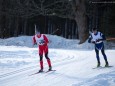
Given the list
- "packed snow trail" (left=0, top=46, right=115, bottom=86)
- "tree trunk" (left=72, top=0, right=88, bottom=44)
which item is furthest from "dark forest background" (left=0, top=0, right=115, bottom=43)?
"packed snow trail" (left=0, top=46, right=115, bottom=86)

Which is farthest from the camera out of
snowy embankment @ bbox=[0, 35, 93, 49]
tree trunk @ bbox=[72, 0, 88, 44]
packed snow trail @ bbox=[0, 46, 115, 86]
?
snowy embankment @ bbox=[0, 35, 93, 49]

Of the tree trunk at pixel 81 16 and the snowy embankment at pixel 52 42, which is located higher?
the tree trunk at pixel 81 16

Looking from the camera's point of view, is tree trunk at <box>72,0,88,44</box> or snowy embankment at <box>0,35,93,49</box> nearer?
tree trunk at <box>72,0,88,44</box>

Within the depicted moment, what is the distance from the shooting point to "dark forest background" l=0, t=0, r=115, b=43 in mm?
32719

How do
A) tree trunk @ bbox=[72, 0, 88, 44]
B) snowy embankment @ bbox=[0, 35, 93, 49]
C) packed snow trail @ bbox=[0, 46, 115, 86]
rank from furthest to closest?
snowy embankment @ bbox=[0, 35, 93, 49] → tree trunk @ bbox=[72, 0, 88, 44] → packed snow trail @ bbox=[0, 46, 115, 86]

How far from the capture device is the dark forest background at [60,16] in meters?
32.7

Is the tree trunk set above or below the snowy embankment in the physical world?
above

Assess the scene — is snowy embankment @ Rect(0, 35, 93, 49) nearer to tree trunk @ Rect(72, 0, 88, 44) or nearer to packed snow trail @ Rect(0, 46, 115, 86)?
tree trunk @ Rect(72, 0, 88, 44)

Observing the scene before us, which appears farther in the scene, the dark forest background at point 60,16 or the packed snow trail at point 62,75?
the dark forest background at point 60,16

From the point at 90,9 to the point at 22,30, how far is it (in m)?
14.5

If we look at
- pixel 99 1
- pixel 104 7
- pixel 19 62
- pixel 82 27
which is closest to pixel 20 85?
pixel 19 62

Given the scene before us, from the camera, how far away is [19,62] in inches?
744

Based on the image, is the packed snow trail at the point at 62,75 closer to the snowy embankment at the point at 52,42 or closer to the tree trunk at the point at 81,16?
the tree trunk at the point at 81,16

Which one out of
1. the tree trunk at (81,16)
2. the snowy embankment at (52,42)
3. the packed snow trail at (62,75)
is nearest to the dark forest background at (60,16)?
the tree trunk at (81,16)
